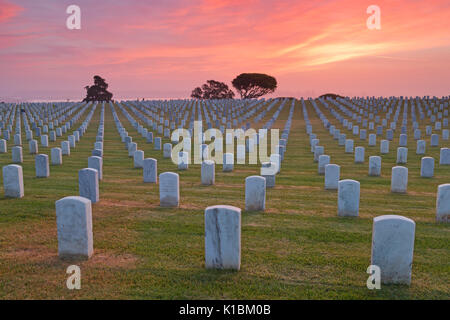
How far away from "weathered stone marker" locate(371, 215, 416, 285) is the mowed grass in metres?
0.20

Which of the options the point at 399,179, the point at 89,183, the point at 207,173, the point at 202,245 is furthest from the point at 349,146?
the point at 202,245

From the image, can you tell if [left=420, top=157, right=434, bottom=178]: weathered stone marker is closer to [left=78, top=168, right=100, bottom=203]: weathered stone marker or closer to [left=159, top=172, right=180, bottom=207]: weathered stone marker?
[left=159, top=172, right=180, bottom=207]: weathered stone marker

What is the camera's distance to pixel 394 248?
5.55 metres

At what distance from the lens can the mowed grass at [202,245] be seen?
17.8ft

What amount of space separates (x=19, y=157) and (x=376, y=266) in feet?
50.5

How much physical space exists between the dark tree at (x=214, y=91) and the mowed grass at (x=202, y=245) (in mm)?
75577

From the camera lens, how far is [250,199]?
9.18 metres

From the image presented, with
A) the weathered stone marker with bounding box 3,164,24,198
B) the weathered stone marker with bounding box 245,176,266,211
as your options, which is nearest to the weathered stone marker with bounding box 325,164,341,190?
the weathered stone marker with bounding box 245,176,266,211

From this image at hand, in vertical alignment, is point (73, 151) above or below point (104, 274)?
above

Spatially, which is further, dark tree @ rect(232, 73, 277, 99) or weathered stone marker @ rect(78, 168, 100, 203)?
dark tree @ rect(232, 73, 277, 99)

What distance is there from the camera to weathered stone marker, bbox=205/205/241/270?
592cm
